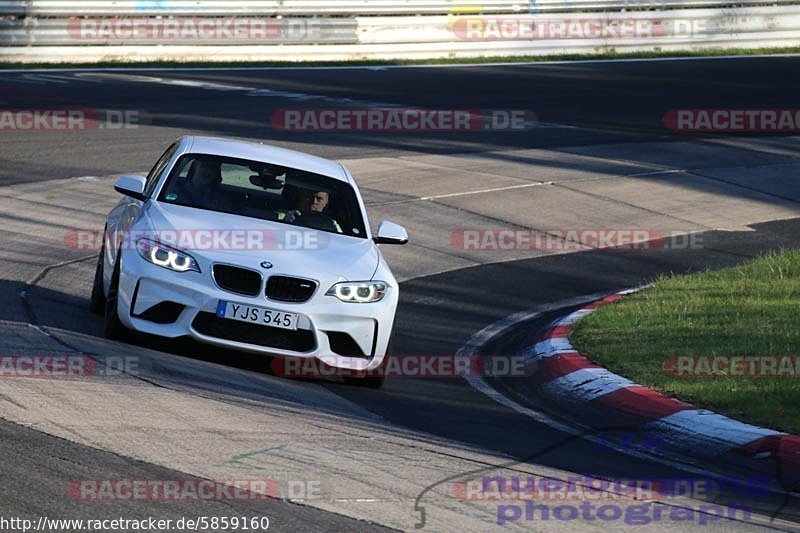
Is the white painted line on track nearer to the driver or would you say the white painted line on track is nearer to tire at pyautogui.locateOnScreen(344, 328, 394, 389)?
the driver

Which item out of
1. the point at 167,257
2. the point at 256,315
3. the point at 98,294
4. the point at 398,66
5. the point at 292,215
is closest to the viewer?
the point at 256,315

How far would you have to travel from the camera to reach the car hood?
28.0 feet

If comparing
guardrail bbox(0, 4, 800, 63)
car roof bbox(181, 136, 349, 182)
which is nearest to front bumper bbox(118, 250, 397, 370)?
car roof bbox(181, 136, 349, 182)

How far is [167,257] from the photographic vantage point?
8.52m

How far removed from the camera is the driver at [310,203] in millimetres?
9629

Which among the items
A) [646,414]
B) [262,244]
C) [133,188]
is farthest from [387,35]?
[646,414]

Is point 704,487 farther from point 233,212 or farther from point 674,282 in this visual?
point 674,282

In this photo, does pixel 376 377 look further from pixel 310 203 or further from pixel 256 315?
pixel 310 203

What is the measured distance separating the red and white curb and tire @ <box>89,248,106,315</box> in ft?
10.5

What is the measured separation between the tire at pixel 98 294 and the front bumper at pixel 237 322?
127cm

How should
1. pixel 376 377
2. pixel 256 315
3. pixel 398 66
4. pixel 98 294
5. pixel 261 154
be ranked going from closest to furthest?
pixel 256 315 < pixel 376 377 < pixel 98 294 < pixel 261 154 < pixel 398 66

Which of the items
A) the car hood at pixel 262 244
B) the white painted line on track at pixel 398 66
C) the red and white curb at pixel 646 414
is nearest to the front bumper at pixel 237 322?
the car hood at pixel 262 244

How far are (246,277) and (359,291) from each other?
2.48 feet

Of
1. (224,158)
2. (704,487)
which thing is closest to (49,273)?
(224,158)
